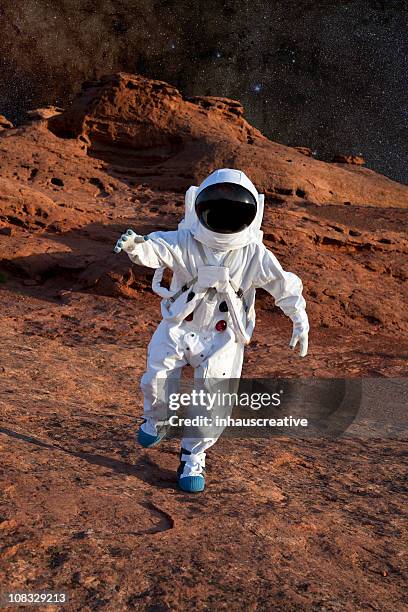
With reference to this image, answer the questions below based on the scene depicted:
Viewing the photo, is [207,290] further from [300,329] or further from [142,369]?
[142,369]

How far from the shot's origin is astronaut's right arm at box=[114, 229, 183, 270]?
3.05 metres

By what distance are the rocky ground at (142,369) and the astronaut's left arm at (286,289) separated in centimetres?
86

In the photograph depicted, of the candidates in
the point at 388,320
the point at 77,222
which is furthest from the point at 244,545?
the point at 77,222

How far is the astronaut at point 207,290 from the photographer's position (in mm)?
3180

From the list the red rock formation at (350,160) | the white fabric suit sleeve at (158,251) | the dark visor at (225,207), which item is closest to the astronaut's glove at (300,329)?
the dark visor at (225,207)

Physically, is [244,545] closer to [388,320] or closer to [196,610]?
[196,610]

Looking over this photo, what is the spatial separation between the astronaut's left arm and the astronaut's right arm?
47 centimetres

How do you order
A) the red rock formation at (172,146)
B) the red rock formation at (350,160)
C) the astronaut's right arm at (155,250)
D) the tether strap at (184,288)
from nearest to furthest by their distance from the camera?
the astronaut's right arm at (155,250), the tether strap at (184,288), the red rock formation at (172,146), the red rock formation at (350,160)

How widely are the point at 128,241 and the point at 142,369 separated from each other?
3.53 m

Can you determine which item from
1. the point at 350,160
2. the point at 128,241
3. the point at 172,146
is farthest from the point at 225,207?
the point at 350,160

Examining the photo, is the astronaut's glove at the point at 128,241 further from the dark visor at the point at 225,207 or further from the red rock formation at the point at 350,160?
the red rock formation at the point at 350,160

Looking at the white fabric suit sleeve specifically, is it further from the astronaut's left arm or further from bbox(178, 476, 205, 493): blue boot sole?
bbox(178, 476, 205, 493): blue boot sole

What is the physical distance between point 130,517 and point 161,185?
11.4m

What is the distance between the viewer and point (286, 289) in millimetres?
3357
